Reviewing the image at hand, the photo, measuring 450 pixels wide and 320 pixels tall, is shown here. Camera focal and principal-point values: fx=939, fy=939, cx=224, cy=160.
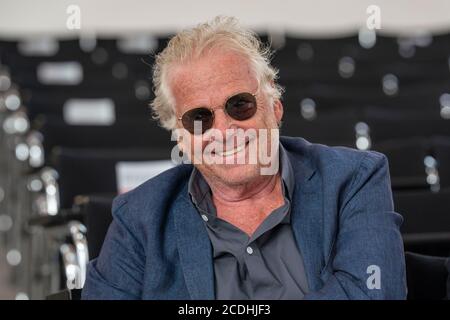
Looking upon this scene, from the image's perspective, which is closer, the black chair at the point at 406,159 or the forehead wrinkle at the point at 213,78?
the forehead wrinkle at the point at 213,78

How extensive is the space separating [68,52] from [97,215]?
6441mm

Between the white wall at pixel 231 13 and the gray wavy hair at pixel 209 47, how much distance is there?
310 inches

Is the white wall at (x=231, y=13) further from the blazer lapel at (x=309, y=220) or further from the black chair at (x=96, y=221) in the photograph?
the blazer lapel at (x=309, y=220)

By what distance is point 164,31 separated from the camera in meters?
10.4

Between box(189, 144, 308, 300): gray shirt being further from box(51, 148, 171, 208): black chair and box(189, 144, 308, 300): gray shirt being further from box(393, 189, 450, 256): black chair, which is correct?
box(51, 148, 171, 208): black chair

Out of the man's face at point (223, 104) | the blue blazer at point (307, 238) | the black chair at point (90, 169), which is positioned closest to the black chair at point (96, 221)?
A: the blue blazer at point (307, 238)

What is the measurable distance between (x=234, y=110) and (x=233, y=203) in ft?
0.80

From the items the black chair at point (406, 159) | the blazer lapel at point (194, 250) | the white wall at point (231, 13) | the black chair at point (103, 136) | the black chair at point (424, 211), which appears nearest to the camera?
the blazer lapel at point (194, 250)

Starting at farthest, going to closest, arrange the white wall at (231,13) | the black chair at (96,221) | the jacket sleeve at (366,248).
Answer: the white wall at (231,13), the black chair at (96,221), the jacket sleeve at (366,248)

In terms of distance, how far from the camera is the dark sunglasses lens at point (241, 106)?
2041 millimetres

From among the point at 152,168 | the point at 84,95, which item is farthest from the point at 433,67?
the point at 152,168

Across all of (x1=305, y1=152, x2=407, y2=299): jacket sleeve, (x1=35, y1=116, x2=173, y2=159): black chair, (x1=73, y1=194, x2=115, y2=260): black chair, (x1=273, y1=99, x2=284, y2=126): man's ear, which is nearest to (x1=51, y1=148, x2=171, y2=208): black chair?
(x1=35, y1=116, x2=173, y2=159): black chair

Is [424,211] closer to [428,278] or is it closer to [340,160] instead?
[428,278]
